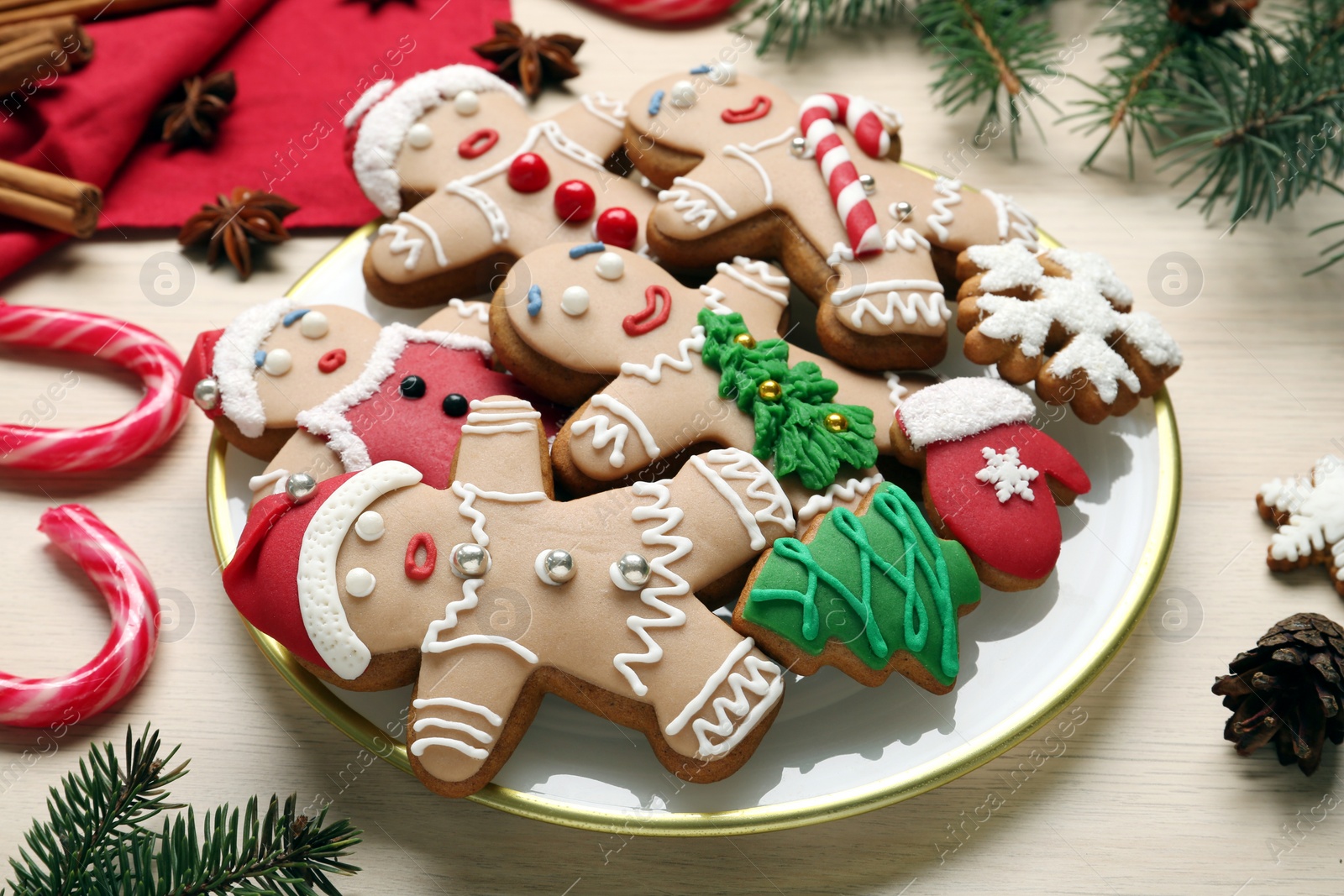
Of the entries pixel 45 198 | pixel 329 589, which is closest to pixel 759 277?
pixel 329 589

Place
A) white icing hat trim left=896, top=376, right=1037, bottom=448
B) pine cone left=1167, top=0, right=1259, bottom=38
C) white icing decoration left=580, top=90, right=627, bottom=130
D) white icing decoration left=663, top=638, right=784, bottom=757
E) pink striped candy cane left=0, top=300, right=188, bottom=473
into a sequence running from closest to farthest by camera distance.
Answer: white icing decoration left=663, top=638, right=784, bottom=757
white icing hat trim left=896, top=376, right=1037, bottom=448
pink striped candy cane left=0, top=300, right=188, bottom=473
white icing decoration left=580, top=90, right=627, bottom=130
pine cone left=1167, top=0, right=1259, bottom=38

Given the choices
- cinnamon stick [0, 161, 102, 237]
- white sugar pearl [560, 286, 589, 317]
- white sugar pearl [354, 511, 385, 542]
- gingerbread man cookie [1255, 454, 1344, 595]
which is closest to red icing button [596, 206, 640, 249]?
white sugar pearl [560, 286, 589, 317]

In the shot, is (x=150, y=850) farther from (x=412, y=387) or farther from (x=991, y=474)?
(x=991, y=474)

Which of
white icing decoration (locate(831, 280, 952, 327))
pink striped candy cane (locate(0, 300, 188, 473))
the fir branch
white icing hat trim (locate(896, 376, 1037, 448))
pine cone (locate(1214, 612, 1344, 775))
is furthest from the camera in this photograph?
pink striped candy cane (locate(0, 300, 188, 473))

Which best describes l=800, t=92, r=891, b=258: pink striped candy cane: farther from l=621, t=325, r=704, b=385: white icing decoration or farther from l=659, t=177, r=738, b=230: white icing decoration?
l=621, t=325, r=704, b=385: white icing decoration

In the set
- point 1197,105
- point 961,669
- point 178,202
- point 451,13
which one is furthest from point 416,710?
point 1197,105

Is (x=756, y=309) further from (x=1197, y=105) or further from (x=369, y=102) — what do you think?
(x=1197, y=105)

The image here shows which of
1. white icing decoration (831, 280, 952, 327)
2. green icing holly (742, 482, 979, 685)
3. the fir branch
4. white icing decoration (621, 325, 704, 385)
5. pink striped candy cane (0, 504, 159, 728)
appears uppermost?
white icing decoration (831, 280, 952, 327)
